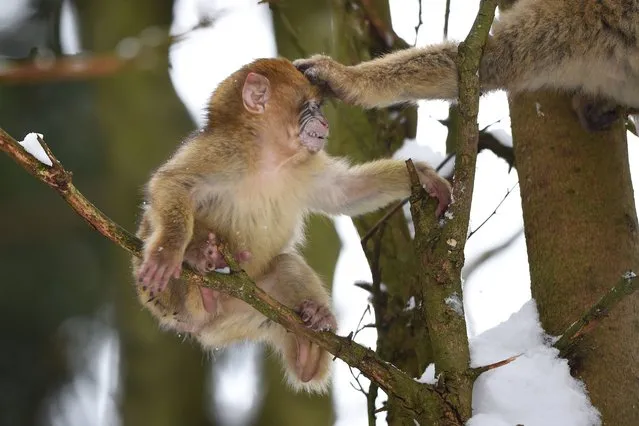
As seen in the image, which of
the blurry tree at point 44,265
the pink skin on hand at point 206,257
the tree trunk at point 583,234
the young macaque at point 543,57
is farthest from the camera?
the blurry tree at point 44,265

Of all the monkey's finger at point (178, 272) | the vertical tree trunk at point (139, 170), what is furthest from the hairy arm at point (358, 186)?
the vertical tree trunk at point (139, 170)

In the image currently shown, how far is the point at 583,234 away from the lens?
422 centimetres

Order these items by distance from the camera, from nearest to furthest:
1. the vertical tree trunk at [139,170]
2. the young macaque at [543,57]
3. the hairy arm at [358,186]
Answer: the hairy arm at [358,186] < the young macaque at [543,57] < the vertical tree trunk at [139,170]

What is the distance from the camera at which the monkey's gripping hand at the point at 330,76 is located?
4500mm

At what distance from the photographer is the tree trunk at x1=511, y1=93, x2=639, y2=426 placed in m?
3.84

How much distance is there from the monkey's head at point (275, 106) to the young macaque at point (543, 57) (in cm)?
54

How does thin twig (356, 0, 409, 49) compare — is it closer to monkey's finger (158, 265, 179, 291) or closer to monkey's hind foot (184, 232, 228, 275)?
monkey's hind foot (184, 232, 228, 275)

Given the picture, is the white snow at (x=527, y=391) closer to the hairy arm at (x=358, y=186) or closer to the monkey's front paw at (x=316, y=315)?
the monkey's front paw at (x=316, y=315)

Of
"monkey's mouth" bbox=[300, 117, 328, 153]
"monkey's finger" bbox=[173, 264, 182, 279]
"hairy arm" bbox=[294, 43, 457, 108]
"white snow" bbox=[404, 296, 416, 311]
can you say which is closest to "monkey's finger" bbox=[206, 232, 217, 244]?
"monkey's finger" bbox=[173, 264, 182, 279]

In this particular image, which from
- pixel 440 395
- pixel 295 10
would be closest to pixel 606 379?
pixel 440 395

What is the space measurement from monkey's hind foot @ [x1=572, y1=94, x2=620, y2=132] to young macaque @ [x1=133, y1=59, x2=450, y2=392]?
0.95 metres

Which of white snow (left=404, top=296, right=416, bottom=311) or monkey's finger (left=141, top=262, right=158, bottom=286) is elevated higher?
white snow (left=404, top=296, right=416, bottom=311)

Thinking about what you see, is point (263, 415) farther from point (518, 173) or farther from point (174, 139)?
point (518, 173)

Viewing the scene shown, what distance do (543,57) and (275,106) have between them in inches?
57.4
